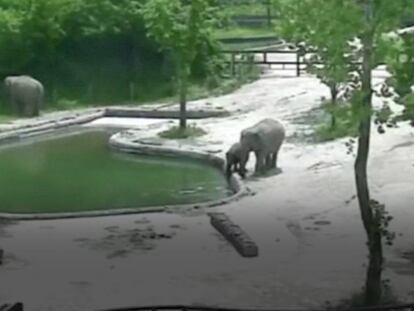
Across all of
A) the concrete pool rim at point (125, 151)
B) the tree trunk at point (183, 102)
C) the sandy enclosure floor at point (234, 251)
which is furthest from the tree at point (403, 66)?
the tree trunk at point (183, 102)

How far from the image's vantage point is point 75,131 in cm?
2456

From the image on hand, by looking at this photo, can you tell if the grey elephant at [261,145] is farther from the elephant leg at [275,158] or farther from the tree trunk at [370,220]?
the tree trunk at [370,220]

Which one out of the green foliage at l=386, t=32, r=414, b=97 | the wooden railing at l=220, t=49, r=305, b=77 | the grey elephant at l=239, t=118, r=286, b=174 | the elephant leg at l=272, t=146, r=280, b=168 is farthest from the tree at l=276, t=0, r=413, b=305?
the wooden railing at l=220, t=49, r=305, b=77

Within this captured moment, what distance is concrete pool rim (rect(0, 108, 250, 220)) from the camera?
14.2 meters

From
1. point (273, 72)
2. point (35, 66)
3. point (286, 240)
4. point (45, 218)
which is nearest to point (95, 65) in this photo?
point (35, 66)

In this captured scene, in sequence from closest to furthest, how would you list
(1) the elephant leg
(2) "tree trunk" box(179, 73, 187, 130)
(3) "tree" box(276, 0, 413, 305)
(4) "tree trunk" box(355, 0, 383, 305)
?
(3) "tree" box(276, 0, 413, 305) < (4) "tree trunk" box(355, 0, 383, 305) < (1) the elephant leg < (2) "tree trunk" box(179, 73, 187, 130)

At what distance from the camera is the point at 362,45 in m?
9.74

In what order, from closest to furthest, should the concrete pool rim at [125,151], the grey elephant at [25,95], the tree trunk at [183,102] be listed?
the concrete pool rim at [125,151] → the tree trunk at [183,102] → the grey elephant at [25,95]

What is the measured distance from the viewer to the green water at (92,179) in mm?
16141

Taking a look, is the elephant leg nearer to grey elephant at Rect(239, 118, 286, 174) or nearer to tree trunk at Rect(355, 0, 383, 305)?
grey elephant at Rect(239, 118, 286, 174)

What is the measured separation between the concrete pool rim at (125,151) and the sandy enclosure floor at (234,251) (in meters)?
0.25

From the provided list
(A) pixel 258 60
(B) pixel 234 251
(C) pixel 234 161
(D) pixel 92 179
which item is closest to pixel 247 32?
(A) pixel 258 60

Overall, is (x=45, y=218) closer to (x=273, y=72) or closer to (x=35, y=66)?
(x=35, y=66)

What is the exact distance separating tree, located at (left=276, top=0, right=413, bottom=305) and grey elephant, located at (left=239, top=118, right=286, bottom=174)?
23.6ft
